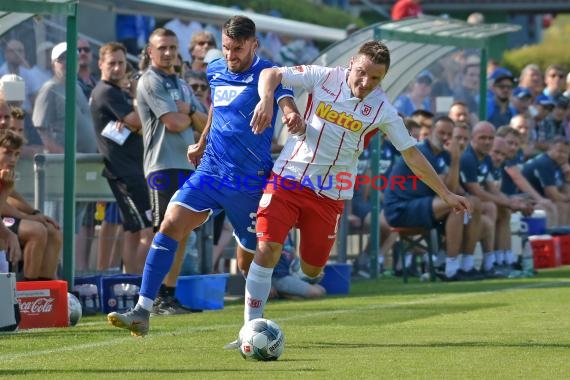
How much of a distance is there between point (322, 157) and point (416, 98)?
951 cm

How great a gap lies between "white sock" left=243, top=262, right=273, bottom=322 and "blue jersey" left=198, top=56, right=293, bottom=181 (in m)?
0.82

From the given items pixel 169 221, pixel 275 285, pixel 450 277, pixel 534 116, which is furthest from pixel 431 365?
pixel 534 116

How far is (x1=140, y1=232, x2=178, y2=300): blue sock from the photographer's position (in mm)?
9977

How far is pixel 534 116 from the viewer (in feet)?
72.9

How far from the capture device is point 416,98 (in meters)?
19.4

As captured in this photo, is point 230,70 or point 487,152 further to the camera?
point 487,152

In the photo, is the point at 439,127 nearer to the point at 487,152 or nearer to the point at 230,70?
the point at 487,152

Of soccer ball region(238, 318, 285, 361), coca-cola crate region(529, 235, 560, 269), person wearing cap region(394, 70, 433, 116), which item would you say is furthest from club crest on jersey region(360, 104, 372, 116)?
coca-cola crate region(529, 235, 560, 269)

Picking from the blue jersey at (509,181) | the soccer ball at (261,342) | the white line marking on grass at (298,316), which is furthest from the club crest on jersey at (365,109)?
the blue jersey at (509,181)

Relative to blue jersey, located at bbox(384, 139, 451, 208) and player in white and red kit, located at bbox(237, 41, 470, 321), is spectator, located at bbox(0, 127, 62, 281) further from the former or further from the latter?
blue jersey, located at bbox(384, 139, 451, 208)

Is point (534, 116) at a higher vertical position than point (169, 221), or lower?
higher

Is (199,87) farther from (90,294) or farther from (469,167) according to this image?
(469,167)

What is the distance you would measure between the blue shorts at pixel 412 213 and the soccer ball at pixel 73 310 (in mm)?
6086

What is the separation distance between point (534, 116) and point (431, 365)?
13987 mm
